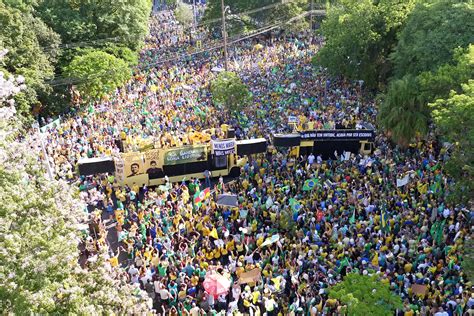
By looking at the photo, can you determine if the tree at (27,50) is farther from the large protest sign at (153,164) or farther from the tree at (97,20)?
the large protest sign at (153,164)

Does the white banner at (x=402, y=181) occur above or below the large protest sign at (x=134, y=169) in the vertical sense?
below

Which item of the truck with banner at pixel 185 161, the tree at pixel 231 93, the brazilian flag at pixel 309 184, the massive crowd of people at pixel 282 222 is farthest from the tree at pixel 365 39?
the brazilian flag at pixel 309 184

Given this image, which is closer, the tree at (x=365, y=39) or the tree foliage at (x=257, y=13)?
the tree at (x=365, y=39)

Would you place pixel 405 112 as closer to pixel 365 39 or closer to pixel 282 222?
pixel 365 39

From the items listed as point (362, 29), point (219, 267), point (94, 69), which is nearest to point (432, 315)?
point (219, 267)

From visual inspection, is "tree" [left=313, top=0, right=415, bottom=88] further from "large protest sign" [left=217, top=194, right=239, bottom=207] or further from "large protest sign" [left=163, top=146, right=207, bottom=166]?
"large protest sign" [left=217, top=194, right=239, bottom=207]

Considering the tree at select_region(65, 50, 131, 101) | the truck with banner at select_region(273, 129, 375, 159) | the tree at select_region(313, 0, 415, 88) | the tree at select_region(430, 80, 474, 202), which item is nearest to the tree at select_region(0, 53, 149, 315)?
the tree at select_region(430, 80, 474, 202)
